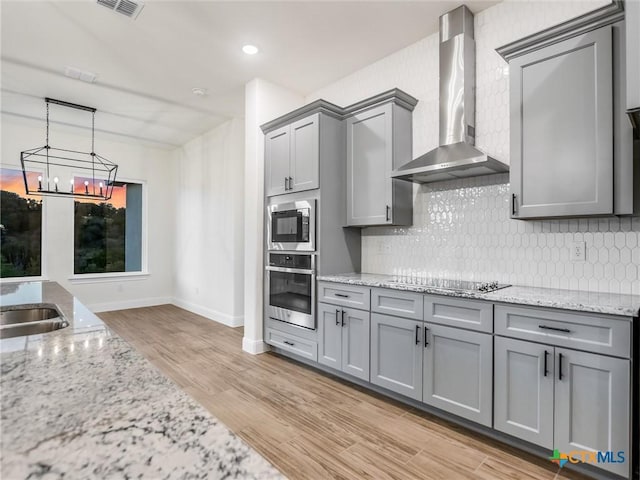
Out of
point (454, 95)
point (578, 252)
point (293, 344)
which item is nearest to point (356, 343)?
point (293, 344)

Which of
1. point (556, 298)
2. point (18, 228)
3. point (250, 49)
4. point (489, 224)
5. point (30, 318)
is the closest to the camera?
point (30, 318)

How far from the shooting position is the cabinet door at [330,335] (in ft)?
10.0

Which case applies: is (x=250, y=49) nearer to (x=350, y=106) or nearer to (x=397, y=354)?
(x=350, y=106)

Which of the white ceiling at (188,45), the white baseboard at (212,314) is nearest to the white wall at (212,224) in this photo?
the white baseboard at (212,314)

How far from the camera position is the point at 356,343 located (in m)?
2.91

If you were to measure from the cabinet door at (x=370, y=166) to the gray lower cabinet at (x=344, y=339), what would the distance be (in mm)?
881

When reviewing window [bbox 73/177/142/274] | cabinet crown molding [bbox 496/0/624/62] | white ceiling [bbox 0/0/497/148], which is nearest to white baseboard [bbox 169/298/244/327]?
window [bbox 73/177/142/274]

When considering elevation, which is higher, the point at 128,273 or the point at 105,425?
the point at 105,425

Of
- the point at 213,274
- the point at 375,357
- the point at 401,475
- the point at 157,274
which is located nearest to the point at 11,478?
the point at 401,475

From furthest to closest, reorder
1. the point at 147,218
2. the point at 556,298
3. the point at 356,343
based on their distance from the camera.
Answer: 1. the point at 147,218
2. the point at 356,343
3. the point at 556,298

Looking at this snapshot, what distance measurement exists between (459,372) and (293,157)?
246cm

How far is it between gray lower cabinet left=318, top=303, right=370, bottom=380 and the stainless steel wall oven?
176 mm

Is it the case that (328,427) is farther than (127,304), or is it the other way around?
(127,304)

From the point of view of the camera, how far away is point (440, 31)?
2893 mm
